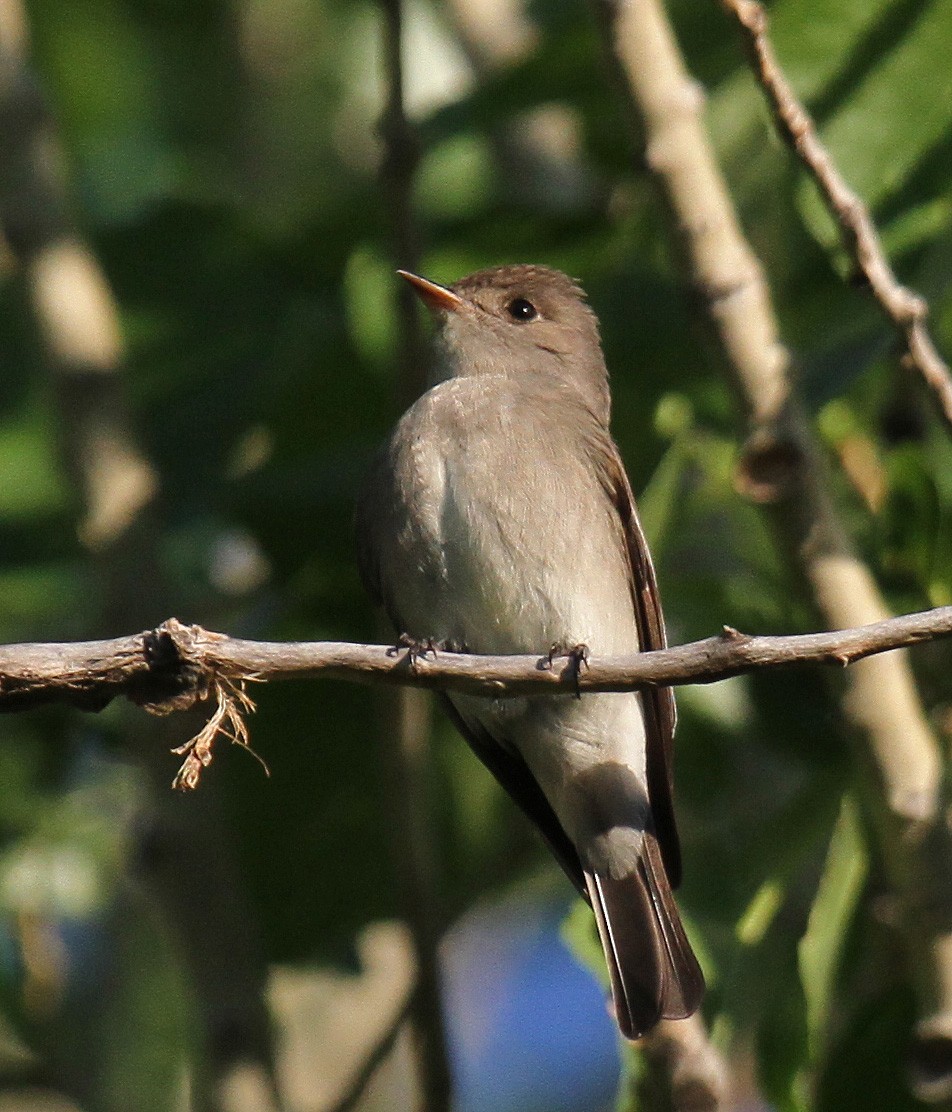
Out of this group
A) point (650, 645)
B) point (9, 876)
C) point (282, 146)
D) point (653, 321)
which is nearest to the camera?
point (650, 645)

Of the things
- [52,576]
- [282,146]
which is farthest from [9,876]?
[282,146]

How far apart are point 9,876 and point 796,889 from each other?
7.90ft

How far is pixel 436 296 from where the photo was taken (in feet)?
17.9

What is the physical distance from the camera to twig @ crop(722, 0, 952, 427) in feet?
12.5

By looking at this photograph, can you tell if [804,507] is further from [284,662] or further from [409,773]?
[284,662]

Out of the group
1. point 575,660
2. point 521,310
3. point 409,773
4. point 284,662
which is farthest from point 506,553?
point 284,662

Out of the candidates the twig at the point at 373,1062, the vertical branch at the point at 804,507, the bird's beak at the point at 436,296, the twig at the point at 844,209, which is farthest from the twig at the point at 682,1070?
the bird's beak at the point at 436,296

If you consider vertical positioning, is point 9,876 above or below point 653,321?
below

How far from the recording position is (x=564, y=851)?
4.96 metres

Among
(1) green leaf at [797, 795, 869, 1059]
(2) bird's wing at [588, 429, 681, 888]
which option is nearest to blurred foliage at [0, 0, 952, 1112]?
(1) green leaf at [797, 795, 869, 1059]

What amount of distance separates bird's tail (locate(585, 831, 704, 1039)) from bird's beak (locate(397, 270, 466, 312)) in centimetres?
156

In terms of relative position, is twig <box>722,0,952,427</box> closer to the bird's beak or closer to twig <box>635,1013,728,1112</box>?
the bird's beak

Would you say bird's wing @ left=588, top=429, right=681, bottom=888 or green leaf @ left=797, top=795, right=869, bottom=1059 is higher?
bird's wing @ left=588, top=429, right=681, bottom=888

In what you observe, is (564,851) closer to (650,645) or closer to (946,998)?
(650,645)
